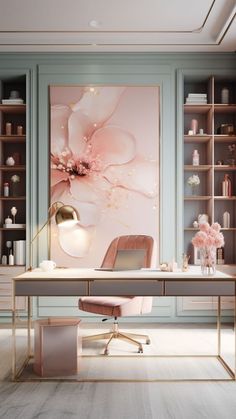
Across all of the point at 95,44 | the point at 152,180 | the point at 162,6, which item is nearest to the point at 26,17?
the point at 95,44

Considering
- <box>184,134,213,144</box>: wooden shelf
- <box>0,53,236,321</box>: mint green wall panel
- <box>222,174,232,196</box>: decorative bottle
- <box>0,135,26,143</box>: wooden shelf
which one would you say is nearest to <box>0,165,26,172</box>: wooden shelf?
<box>0,53,236,321</box>: mint green wall panel

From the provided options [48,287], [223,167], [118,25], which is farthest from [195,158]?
[48,287]

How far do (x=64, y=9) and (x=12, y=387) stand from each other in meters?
3.34

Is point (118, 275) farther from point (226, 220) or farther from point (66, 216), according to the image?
point (226, 220)

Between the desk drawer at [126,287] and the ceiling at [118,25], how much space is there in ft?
8.40

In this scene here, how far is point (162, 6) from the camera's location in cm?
496

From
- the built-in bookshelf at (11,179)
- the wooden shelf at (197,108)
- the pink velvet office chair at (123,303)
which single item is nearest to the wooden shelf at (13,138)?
the built-in bookshelf at (11,179)

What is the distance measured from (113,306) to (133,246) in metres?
0.80

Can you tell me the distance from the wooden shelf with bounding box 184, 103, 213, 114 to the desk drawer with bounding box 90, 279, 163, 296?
2.92 meters

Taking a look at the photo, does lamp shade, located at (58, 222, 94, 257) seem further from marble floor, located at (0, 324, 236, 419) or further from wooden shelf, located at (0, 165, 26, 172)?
marble floor, located at (0, 324, 236, 419)

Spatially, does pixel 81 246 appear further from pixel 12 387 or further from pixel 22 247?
pixel 12 387

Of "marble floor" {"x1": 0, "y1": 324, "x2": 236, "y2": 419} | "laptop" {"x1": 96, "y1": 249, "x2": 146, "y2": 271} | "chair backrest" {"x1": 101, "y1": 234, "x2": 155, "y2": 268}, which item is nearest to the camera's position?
"marble floor" {"x1": 0, "y1": 324, "x2": 236, "y2": 419}

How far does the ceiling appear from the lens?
495 cm

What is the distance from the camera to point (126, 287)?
12.7 feet
